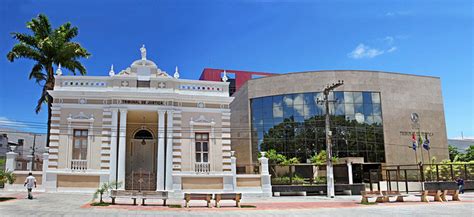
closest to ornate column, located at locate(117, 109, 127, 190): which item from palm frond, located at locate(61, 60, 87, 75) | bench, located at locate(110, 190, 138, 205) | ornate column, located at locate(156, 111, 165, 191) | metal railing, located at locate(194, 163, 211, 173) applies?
ornate column, located at locate(156, 111, 165, 191)

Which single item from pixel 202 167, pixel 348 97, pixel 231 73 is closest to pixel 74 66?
pixel 202 167

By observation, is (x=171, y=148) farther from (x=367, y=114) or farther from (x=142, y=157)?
(x=367, y=114)

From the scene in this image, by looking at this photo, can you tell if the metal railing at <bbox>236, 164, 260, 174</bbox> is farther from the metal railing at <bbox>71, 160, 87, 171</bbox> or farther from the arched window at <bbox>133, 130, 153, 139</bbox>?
the metal railing at <bbox>71, 160, 87, 171</bbox>

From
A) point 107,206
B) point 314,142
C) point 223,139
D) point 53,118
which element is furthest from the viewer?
point 314,142

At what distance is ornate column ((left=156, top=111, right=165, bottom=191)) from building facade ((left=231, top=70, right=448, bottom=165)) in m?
23.6

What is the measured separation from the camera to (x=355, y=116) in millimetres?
44375

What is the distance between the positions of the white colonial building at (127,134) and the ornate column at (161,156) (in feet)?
0.20

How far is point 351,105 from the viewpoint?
44.4 metres

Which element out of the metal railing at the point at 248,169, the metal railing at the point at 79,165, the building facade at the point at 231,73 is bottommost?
the metal railing at the point at 248,169

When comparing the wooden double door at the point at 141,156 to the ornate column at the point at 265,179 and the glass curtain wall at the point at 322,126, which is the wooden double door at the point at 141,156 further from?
the glass curtain wall at the point at 322,126

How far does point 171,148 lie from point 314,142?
24232mm

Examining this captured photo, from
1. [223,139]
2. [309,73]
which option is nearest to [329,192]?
[223,139]

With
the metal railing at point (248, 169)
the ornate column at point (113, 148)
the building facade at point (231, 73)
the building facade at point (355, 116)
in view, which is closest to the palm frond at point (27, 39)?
the ornate column at point (113, 148)

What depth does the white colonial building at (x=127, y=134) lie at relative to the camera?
75.0ft
